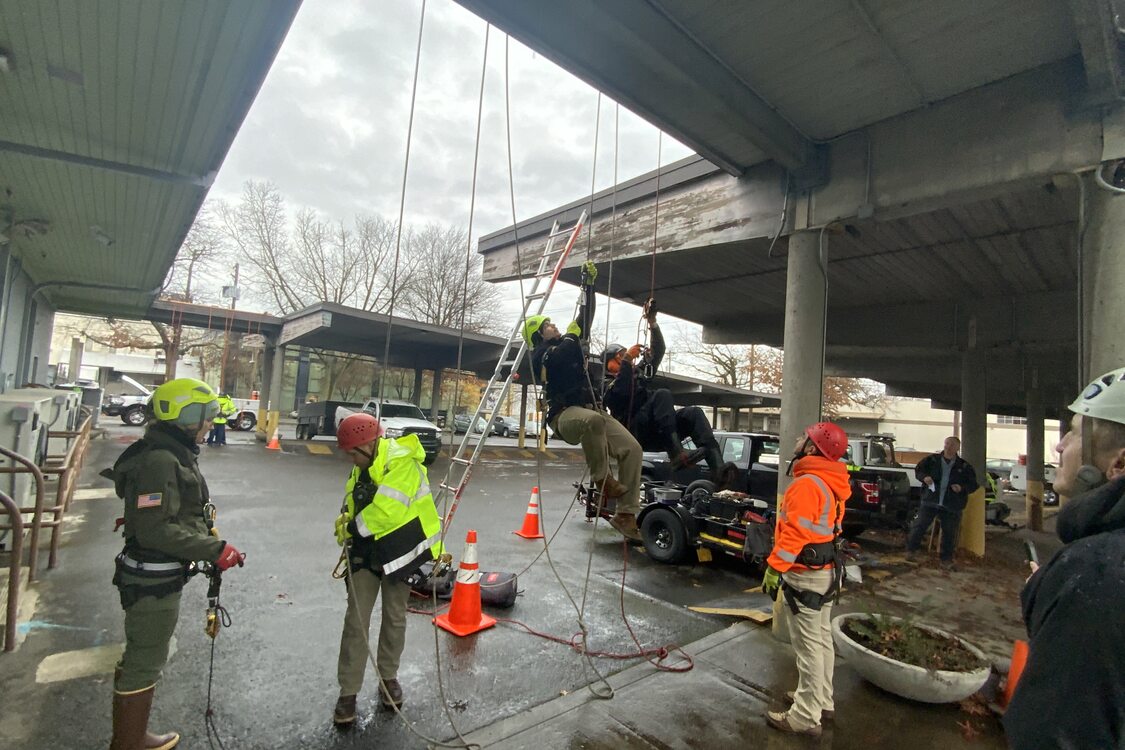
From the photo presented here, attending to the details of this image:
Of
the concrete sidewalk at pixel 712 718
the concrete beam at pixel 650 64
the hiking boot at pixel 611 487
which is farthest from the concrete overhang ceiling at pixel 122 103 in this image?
the concrete sidewalk at pixel 712 718

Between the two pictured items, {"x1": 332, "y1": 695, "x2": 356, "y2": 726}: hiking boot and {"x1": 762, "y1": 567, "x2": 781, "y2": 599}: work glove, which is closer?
{"x1": 332, "y1": 695, "x2": 356, "y2": 726}: hiking boot

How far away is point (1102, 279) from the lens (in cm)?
352

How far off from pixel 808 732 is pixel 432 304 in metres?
36.3

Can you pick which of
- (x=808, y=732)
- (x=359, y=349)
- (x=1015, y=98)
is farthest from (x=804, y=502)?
(x=359, y=349)

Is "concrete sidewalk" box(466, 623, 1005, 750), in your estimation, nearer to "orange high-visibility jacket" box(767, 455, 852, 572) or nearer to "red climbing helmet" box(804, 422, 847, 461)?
"orange high-visibility jacket" box(767, 455, 852, 572)

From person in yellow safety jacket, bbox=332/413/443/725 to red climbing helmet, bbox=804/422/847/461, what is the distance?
106 inches

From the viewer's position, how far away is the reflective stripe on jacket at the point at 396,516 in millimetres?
3412

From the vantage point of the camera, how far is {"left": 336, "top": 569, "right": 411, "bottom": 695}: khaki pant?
335 centimetres

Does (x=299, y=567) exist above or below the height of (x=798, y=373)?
below

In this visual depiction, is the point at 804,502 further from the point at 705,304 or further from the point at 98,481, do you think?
the point at 98,481

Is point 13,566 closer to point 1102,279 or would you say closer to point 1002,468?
point 1102,279

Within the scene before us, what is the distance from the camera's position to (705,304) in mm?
9930

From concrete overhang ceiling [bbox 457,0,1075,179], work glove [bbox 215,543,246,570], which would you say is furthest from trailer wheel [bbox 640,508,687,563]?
work glove [bbox 215,543,246,570]

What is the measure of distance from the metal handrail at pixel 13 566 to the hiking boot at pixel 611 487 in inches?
157
